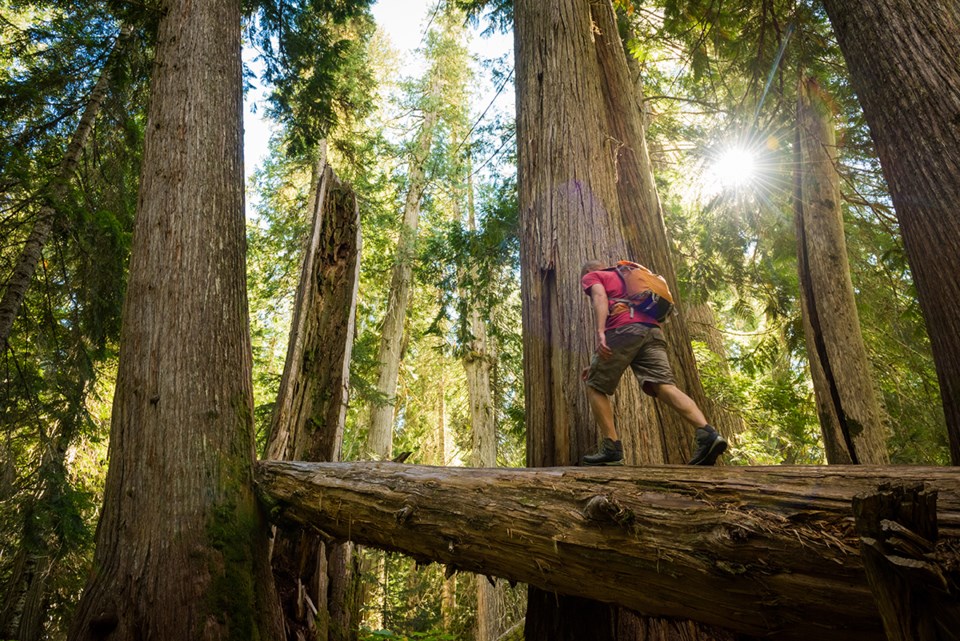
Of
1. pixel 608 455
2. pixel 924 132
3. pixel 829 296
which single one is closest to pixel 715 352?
pixel 829 296

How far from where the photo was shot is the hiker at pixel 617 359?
3191mm

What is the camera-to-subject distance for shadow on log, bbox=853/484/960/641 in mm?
1165

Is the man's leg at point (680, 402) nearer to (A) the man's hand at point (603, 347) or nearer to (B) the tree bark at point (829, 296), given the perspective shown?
(A) the man's hand at point (603, 347)

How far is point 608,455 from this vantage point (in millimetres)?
3074

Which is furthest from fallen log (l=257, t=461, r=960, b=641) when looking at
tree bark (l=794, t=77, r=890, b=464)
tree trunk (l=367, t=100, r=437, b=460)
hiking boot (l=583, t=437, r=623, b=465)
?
tree trunk (l=367, t=100, r=437, b=460)

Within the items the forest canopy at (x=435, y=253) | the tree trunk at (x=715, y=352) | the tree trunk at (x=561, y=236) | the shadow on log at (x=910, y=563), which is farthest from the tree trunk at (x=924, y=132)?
the tree trunk at (x=715, y=352)

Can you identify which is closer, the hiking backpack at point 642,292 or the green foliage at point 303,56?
the hiking backpack at point 642,292

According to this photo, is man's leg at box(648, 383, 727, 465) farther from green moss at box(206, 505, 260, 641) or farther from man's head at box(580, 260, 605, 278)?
green moss at box(206, 505, 260, 641)

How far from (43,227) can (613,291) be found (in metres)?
→ 6.39

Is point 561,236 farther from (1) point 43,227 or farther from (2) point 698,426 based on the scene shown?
(1) point 43,227

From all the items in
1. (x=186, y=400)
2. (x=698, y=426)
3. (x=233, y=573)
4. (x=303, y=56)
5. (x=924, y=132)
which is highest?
(x=303, y=56)

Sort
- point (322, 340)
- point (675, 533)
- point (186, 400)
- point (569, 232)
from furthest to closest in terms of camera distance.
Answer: point (322, 340) < point (569, 232) < point (186, 400) < point (675, 533)

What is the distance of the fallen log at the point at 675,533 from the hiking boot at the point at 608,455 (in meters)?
0.70

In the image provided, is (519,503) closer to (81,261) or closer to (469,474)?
(469,474)
